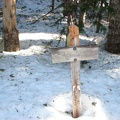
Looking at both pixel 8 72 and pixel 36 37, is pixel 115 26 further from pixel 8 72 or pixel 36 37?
pixel 8 72

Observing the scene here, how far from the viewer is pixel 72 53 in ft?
15.6

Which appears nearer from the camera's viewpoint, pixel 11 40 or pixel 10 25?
pixel 10 25

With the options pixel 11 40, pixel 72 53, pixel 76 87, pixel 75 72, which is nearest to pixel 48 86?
pixel 76 87

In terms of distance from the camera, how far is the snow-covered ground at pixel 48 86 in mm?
5512

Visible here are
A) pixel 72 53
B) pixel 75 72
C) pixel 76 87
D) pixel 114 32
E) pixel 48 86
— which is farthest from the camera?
pixel 114 32

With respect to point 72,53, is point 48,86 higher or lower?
lower

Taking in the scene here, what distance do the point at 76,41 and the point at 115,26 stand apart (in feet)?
15.7

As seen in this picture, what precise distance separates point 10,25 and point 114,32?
378 centimetres

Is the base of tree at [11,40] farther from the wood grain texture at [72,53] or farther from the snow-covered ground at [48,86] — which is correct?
the wood grain texture at [72,53]

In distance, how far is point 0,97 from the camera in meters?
6.05

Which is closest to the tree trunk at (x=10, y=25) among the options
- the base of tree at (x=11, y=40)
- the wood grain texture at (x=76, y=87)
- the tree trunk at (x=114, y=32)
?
the base of tree at (x=11, y=40)

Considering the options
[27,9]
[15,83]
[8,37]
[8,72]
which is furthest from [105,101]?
[27,9]

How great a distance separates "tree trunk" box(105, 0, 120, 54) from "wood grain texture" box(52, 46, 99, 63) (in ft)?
14.9

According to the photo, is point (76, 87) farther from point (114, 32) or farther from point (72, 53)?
point (114, 32)
